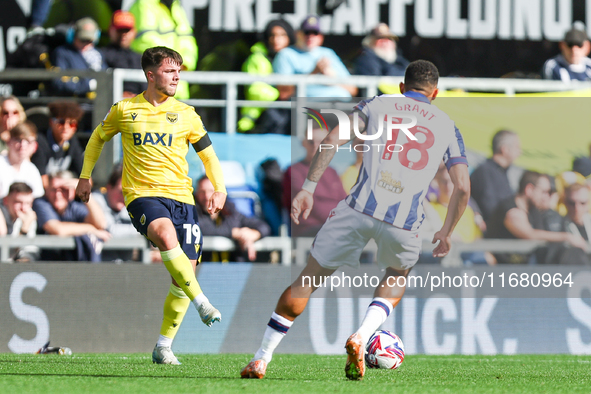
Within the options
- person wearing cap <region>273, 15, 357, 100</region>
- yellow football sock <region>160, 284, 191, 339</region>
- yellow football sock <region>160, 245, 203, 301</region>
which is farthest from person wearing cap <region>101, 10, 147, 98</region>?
yellow football sock <region>160, 245, 203, 301</region>

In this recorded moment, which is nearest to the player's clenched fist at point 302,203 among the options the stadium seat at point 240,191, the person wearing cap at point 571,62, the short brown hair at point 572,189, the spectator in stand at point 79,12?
the stadium seat at point 240,191

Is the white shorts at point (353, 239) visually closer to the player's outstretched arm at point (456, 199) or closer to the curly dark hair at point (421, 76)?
the player's outstretched arm at point (456, 199)

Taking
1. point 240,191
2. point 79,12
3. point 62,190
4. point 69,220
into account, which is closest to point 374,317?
point 240,191

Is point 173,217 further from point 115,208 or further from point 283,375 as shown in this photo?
point 115,208

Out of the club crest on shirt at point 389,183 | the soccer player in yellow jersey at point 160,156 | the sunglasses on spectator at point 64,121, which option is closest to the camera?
the club crest on shirt at point 389,183

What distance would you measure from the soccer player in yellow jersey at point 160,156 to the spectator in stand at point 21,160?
240cm

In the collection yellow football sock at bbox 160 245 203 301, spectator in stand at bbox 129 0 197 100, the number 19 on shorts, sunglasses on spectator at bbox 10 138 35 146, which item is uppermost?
spectator in stand at bbox 129 0 197 100

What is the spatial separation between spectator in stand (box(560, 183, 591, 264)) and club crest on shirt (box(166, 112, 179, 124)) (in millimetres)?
4250

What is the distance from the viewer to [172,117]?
20.2 feet

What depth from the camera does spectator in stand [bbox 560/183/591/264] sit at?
858cm

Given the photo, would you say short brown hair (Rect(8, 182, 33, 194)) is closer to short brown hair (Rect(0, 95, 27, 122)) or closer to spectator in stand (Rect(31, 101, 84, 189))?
spectator in stand (Rect(31, 101, 84, 189))

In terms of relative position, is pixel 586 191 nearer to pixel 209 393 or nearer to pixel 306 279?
pixel 306 279

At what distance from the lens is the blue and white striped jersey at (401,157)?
17.6 feet

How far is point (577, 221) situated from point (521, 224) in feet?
1.80
